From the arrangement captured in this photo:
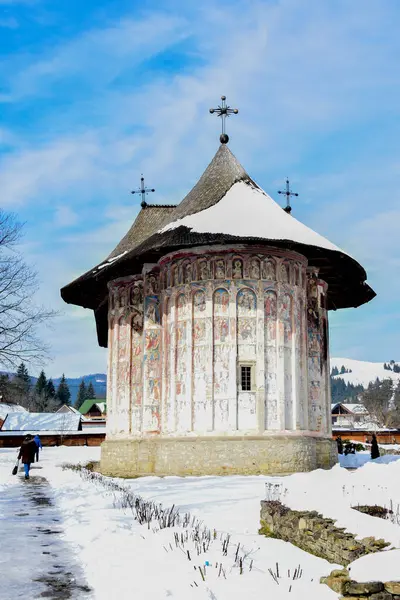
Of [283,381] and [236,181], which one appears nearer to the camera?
[283,381]

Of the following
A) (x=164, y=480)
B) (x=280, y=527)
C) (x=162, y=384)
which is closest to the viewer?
(x=280, y=527)

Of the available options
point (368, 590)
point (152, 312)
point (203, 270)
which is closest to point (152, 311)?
point (152, 312)

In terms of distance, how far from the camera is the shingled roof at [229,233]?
23.0m

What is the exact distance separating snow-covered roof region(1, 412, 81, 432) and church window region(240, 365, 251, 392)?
47.1 meters

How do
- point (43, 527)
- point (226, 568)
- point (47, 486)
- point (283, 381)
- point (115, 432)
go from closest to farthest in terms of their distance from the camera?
point (226, 568), point (43, 527), point (47, 486), point (283, 381), point (115, 432)

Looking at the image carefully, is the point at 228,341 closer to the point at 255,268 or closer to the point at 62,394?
the point at 255,268

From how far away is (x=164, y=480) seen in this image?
20812 millimetres

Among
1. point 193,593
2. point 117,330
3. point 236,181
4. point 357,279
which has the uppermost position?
point 236,181

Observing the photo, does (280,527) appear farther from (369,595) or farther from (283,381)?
(283,381)

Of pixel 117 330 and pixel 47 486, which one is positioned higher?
pixel 117 330

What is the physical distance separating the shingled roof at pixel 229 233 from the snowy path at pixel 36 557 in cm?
1152

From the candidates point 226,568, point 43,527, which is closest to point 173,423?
point 43,527

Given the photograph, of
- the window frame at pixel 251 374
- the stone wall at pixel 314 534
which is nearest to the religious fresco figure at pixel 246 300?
the window frame at pixel 251 374

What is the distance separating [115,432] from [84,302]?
725cm
